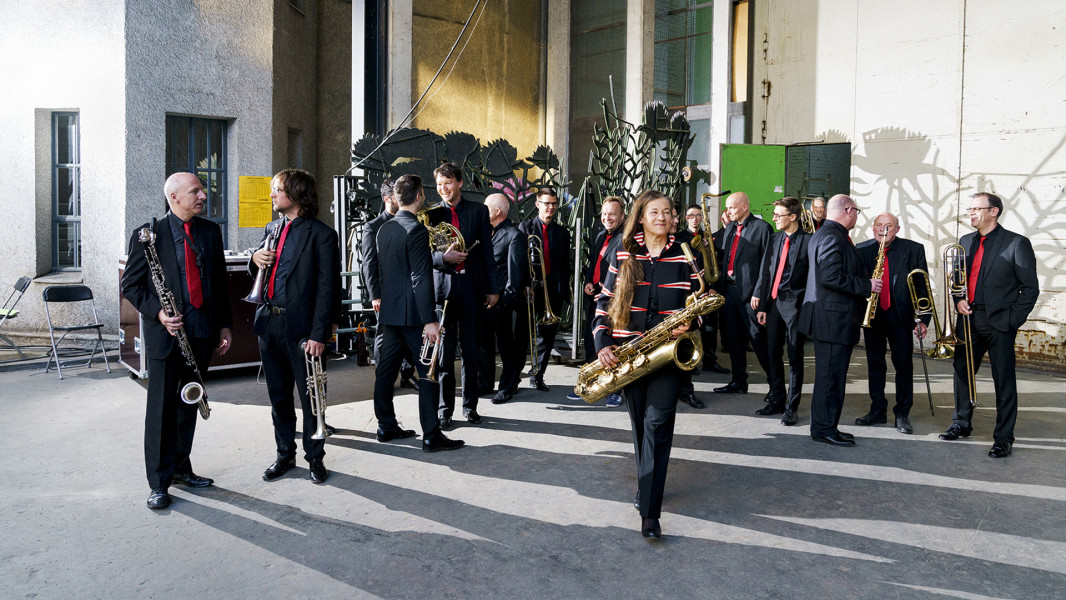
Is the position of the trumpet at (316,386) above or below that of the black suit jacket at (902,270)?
below

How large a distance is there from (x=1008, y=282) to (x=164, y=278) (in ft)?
19.1

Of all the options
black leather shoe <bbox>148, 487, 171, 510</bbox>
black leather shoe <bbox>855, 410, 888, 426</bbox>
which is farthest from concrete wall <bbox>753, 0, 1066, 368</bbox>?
black leather shoe <bbox>148, 487, 171, 510</bbox>

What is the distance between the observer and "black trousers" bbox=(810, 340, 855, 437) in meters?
6.24

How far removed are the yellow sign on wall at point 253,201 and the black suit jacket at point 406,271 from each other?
18.3 ft

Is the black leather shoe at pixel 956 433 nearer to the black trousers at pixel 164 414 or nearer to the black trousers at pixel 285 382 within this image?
the black trousers at pixel 285 382

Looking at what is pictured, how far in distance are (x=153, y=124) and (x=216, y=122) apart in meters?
0.91

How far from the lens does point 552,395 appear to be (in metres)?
7.99

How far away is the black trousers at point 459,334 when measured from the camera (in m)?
6.60

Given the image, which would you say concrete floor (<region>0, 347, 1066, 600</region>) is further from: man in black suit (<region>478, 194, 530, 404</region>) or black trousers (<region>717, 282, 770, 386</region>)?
black trousers (<region>717, 282, 770, 386</region>)

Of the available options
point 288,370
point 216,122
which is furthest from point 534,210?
point 288,370

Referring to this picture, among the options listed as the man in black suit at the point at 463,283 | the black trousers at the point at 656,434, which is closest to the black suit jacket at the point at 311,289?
the man in black suit at the point at 463,283

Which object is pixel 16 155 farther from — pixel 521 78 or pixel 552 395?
pixel 521 78

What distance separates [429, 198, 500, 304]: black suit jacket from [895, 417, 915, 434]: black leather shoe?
3.50 meters

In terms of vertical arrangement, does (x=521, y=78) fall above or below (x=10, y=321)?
above
